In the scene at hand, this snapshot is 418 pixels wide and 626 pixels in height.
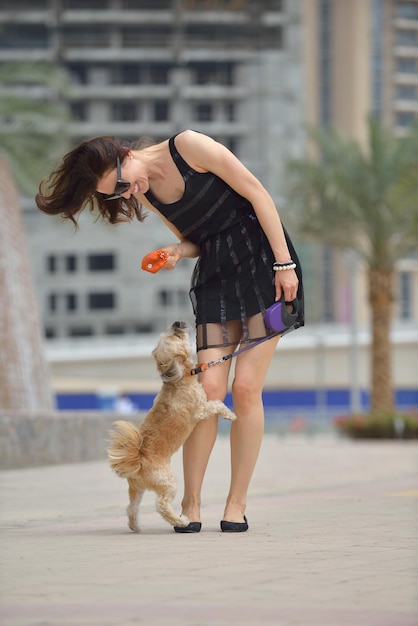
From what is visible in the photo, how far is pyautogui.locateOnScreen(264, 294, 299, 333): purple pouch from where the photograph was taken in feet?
19.1

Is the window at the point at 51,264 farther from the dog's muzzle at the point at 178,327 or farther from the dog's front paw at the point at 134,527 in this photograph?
the dog's muzzle at the point at 178,327

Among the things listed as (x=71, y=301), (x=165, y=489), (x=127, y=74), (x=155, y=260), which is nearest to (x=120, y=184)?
(x=155, y=260)

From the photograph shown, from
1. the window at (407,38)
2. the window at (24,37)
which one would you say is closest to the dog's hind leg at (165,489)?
the window at (24,37)

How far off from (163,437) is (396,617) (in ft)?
7.28

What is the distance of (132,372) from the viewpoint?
68.5 meters

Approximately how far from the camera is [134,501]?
18.8 feet

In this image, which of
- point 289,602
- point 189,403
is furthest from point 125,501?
point 289,602

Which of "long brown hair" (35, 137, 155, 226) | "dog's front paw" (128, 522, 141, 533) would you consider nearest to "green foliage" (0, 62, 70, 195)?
"long brown hair" (35, 137, 155, 226)

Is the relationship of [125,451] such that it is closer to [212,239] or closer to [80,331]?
[212,239]

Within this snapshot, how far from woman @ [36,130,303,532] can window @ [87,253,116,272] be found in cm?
9043

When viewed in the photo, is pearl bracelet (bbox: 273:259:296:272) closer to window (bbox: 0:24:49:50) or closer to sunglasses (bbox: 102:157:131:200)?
sunglasses (bbox: 102:157:131:200)

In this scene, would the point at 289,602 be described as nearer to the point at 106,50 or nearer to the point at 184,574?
the point at 184,574

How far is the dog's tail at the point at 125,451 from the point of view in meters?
5.55

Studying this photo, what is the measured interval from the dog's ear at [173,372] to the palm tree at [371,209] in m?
27.8
